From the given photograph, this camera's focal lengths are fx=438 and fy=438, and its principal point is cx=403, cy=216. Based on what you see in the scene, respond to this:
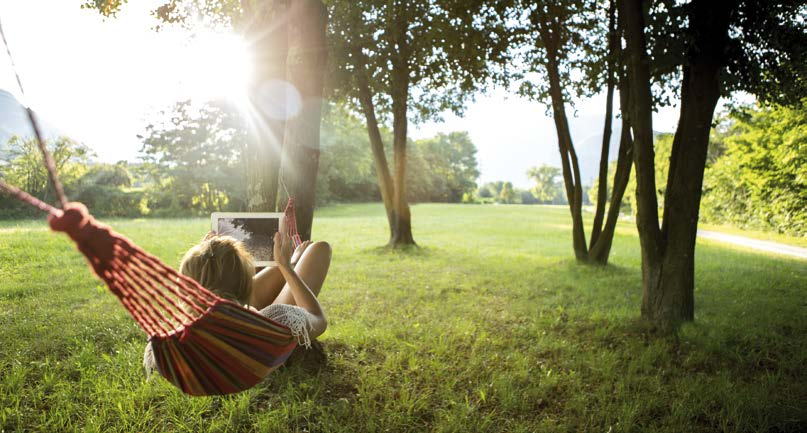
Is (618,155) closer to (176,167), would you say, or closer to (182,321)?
(182,321)

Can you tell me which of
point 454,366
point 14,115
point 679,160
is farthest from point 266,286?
point 679,160

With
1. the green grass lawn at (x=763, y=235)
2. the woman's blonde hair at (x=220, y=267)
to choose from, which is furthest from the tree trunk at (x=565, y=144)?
the green grass lawn at (x=763, y=235)

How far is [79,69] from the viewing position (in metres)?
2.46

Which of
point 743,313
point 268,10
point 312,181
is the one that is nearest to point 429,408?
point 312,181

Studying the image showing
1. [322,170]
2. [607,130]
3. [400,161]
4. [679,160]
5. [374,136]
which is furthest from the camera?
[322,170]

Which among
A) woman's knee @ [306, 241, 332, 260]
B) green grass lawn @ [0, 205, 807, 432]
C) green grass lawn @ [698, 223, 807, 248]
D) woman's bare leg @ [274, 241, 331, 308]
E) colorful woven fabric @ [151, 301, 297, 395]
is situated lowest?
green grass lawn @ [0, 205, 807, 432]

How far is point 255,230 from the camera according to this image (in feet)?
8.24

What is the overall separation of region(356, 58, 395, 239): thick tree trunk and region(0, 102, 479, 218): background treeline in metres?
1.59

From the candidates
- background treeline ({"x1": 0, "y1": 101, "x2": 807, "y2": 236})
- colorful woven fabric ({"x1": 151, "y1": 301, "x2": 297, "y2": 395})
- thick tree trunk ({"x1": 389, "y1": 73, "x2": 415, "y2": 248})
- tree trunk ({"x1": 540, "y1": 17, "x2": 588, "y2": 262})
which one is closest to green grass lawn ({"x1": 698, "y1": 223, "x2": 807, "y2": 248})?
background treeline ({"x1": 0, "y1": 101, "x2": 807, "y2": 236})

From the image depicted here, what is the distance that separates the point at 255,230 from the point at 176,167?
19.9m

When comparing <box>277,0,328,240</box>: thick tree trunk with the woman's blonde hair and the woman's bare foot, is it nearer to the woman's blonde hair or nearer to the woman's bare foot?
the woman's bare foot

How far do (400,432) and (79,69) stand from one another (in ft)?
8.59

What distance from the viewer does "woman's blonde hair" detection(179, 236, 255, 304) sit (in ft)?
5.57

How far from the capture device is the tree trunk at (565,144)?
628 centimetres
